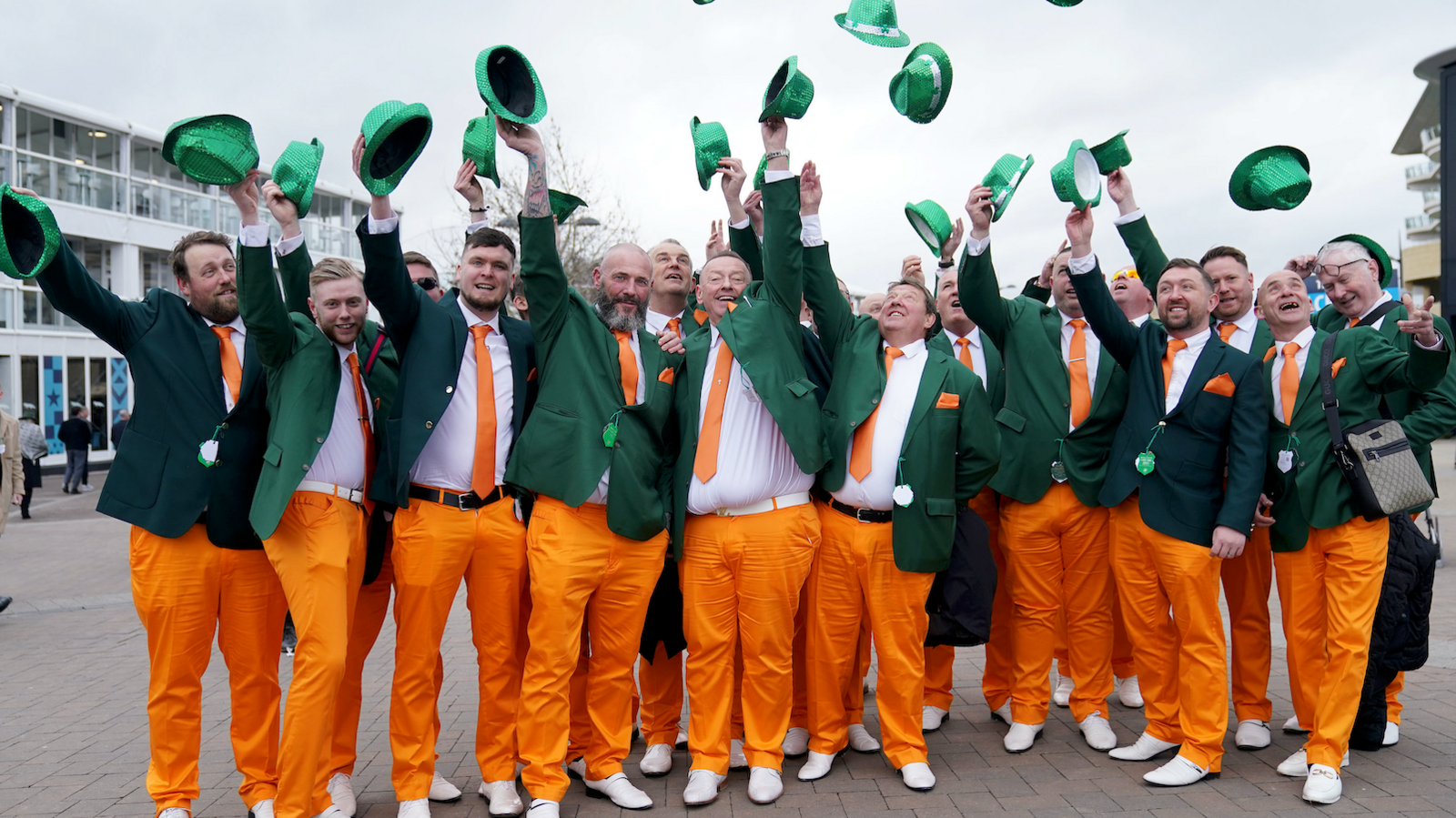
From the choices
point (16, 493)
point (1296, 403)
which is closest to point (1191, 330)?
point (1296, 403)

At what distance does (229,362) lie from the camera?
13.5 feet

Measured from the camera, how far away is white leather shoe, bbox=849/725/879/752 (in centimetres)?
494

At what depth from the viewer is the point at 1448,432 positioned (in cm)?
538

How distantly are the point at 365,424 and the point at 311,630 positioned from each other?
87cm

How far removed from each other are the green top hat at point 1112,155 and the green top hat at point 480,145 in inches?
109

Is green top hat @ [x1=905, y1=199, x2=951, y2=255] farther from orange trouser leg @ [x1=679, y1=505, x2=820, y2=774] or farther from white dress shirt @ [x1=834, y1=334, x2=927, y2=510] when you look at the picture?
orange trouser leg @ [x1=679, y1=505, x2=820, y2=774]

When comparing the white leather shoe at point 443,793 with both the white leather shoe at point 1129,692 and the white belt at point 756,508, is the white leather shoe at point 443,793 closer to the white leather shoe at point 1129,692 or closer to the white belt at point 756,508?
the white belt at point 756,508

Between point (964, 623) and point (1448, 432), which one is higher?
point (1448, 432)

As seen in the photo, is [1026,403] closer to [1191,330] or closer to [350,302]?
[1191,330]

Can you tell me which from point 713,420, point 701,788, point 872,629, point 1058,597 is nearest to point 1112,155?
point 1058,597

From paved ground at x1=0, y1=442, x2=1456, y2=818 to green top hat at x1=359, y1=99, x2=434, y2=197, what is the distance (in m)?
2.57

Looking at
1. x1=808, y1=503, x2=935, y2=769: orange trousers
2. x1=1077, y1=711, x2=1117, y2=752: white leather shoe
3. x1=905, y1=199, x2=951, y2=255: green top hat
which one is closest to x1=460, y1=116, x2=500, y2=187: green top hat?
x1=808, y1=503, x2=935, y2=769: orange trousers

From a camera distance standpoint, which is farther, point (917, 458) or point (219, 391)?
point (917, 458)

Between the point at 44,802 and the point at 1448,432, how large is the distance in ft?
22.8
